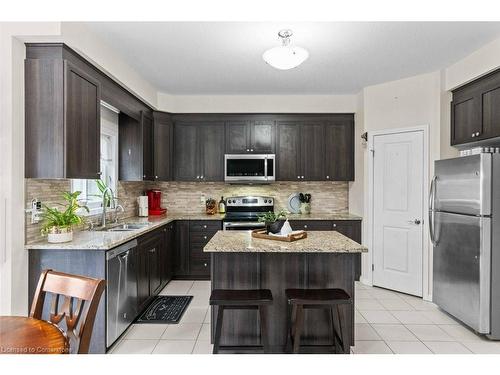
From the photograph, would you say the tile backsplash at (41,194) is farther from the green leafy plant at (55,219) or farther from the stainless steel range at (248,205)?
the stainless steel range at (248,205)

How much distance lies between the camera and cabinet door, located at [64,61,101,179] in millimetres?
2396

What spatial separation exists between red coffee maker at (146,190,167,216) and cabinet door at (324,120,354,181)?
2.57 meters

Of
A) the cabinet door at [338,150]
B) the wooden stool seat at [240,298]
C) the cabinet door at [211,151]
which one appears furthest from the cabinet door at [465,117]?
the cabinet door at [211,151]

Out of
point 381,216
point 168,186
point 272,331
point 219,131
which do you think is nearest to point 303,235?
point 272,331

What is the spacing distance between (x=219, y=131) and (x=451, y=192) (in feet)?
10.1

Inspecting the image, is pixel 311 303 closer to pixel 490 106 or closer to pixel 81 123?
pixel 81 123

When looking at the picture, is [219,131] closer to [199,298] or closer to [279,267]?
[199,298]

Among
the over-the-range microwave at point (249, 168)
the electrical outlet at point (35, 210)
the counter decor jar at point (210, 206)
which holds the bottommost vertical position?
the counter decor jar at point (210, 206)

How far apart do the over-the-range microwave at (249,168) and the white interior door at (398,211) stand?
1453 mm

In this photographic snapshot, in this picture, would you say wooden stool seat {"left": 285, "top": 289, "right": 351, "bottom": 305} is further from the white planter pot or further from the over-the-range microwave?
the over-the-range microwave

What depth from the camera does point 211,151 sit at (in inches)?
187

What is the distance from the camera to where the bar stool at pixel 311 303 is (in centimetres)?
205

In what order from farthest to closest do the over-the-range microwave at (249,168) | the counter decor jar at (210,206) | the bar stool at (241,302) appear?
the counter decor jar at (210,206)
the over-the-range microwave at (249,168)
the bar stool at (241,302)

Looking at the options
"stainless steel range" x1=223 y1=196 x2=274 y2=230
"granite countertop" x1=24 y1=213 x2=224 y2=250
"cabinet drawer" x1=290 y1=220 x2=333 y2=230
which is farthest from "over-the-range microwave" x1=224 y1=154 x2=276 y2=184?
"granite countertop" x1=24 y1=213 x2=224 y2=250
